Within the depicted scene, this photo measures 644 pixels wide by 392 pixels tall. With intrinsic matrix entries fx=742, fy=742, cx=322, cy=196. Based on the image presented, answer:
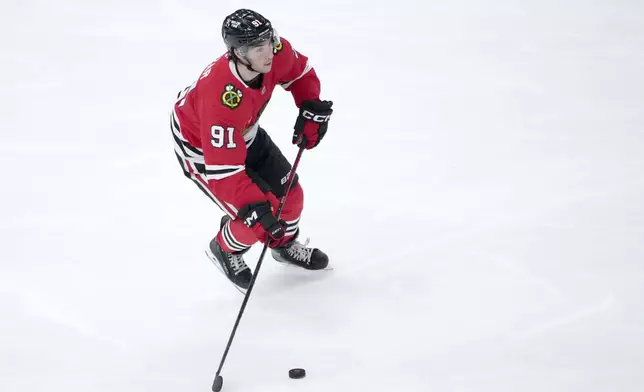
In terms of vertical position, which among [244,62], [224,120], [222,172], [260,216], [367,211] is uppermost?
[244,62]

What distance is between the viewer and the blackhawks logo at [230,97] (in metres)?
2.26

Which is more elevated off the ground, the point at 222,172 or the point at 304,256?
the point at 222,172

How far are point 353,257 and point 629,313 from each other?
101cm

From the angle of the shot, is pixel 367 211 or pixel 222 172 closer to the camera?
pixel 222 172

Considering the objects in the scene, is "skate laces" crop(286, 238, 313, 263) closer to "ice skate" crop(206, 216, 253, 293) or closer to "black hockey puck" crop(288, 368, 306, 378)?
"ice skate" crop(206, 216, 253, 293)

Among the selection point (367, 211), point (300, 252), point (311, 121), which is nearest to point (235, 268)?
Result: point (300, 252)

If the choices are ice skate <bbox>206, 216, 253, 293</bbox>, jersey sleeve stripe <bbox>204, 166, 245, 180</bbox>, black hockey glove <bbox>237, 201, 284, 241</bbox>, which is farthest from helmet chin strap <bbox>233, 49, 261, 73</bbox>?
ice skate <bbox>206, 216, 253, 293</bbox>

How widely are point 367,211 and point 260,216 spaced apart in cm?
98

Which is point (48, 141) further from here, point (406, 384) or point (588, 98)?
point (588, 98)

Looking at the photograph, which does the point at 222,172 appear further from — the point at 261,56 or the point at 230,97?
the point at 261,56

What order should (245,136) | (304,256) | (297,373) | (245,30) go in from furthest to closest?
(304,256) < (245,136) < (297,373) < (245,30)

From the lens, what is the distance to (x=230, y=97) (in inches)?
89.0

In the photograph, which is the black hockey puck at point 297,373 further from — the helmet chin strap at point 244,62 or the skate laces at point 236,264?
the helmet chin strap at point 244,62

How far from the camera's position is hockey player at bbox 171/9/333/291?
2.25m
